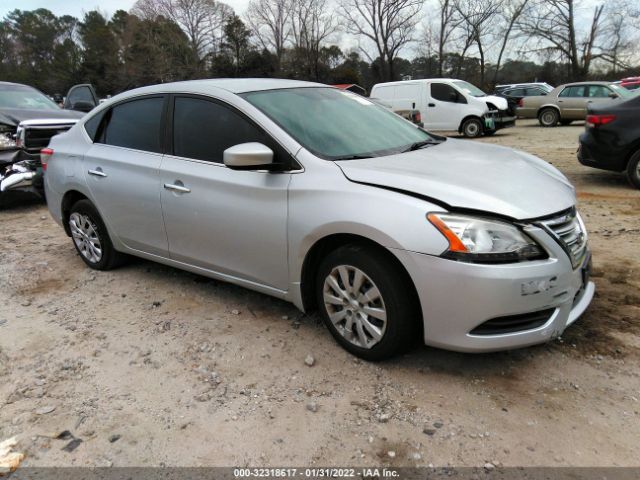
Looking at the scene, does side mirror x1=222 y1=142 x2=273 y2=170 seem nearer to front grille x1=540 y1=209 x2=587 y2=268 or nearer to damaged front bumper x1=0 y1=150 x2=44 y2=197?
front grille x1=540 y1=209 x2=587 y2=268

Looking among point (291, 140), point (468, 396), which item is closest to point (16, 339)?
point (291, 140)

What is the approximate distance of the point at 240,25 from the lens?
53.2m

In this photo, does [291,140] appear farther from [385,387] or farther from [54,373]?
[54,373]

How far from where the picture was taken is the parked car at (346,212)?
2.58 m

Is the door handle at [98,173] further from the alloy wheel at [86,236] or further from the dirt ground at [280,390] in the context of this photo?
the dirt ground at [280,390]

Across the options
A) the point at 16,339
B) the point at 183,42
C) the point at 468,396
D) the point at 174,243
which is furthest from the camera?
the point at 183,42

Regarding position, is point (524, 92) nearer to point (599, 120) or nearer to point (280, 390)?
point (599, 120)

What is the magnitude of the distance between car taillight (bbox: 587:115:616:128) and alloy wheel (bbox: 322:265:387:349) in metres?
5.81

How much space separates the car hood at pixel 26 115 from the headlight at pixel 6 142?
24 cm

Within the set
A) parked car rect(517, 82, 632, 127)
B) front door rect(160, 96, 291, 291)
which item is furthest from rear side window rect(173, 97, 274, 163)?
parked car rect(517, 82, 632, 127)

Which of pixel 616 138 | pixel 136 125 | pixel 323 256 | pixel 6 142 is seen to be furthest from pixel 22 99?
pixel 616 138

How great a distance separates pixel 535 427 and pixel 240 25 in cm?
5674

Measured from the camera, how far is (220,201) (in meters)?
3.43

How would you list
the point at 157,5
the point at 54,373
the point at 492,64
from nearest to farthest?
1. the point at 54,373
2. the point at 492,64
3. the point at 157,5
